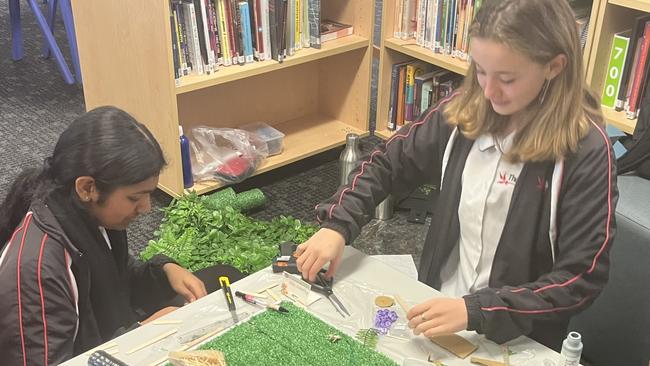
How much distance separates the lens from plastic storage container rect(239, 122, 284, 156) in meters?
2.96

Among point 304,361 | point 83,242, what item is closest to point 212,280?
point 83,242

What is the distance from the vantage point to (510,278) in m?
1.41

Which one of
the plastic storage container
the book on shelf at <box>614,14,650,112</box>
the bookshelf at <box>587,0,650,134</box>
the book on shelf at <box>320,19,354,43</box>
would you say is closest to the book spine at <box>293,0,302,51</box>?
the book on shelf at <box>320,19,354,43</box>

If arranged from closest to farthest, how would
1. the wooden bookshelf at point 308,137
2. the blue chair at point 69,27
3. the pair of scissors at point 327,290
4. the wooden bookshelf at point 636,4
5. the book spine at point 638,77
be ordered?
the pair of scissors at point 327,290 → the wooden bookshelf at point 636,4 → the book spine at point 638,77 → the wooden bookshelf at point 308,137 → the blue chair at point 69,27

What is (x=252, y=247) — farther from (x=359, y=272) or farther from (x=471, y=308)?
(x=471, y=308)

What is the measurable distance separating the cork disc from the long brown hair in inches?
13.7

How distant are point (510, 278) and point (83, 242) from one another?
830 millimetres

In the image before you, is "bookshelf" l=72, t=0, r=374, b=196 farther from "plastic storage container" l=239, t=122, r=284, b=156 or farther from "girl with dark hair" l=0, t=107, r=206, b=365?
"girl with dark hair" l=0, t=107, r=206, b=365

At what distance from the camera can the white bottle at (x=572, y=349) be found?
3.49 ft

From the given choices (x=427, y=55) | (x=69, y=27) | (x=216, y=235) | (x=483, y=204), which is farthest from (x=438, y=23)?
(x=69, y=27)

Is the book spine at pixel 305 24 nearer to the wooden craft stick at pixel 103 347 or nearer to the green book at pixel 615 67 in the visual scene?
the green book at pixel 615 67

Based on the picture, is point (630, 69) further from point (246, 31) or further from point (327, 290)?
point (327, 290)

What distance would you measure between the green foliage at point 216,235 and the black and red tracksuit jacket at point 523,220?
32.7 inches

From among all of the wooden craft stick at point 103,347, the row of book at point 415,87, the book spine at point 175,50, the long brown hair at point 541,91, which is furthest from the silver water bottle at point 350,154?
the wooden craft stick at point 103,347
